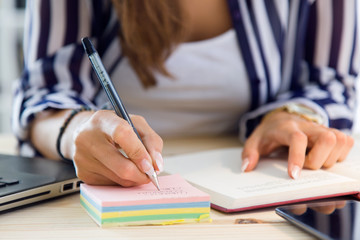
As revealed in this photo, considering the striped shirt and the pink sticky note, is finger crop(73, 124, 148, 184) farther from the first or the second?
the striped shirt

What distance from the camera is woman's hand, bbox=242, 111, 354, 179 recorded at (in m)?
0.55

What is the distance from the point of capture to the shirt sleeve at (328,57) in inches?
33.0

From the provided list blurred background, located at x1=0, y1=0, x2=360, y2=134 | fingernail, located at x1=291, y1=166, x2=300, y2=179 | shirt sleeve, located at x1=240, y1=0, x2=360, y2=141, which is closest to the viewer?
fingernail, located at x1=291, y1=166, x2=300, y2=179

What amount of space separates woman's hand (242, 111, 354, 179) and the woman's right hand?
15 cm

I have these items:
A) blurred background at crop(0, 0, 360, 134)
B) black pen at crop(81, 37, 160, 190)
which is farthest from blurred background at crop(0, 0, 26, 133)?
black pen at crop(81, 37, 160, 190)

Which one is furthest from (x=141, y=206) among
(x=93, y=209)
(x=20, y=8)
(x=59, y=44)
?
(x=20, y=8)

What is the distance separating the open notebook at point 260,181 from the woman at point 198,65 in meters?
0.07

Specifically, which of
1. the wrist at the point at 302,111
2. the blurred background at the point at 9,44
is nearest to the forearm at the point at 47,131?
the wrist at the point at 302,111

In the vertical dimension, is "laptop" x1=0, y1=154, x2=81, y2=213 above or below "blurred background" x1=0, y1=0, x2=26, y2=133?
above

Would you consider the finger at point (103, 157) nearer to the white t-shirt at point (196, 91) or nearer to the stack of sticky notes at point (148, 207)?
the stack of sticky notes at point (148, 207)

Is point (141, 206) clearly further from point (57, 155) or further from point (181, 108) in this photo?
point (181, 108)

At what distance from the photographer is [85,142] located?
0.47 metres

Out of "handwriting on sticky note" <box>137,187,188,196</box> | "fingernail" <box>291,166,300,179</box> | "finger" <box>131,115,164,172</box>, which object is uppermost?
"finger" <box>131,115,164,172</box>

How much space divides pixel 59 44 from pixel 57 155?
0.78 ft
